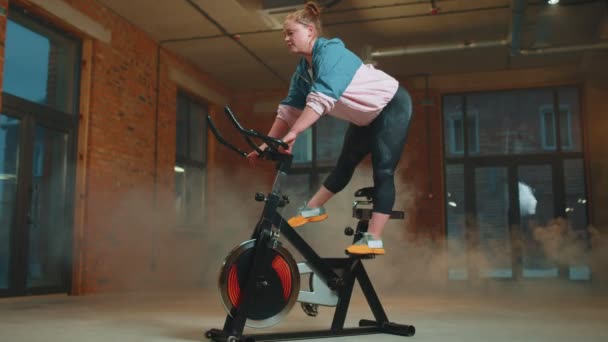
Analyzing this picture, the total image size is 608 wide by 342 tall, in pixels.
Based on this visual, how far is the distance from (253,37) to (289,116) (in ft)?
15.9

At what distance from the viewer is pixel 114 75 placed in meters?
6.59

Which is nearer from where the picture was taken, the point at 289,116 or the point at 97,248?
the point at 289,116

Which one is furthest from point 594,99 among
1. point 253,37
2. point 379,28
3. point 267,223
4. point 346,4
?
point 267,223

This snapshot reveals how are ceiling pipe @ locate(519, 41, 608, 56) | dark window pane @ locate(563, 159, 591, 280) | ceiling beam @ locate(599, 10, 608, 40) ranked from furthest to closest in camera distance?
dark window pane @ locate(563, 159, 591, 280)
ceiling pipe @ locate(519, 41, 608, 56)
ceiling beam @ locate(599, 10, 608, 40)

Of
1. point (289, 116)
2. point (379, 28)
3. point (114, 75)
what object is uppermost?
point (379, 28)

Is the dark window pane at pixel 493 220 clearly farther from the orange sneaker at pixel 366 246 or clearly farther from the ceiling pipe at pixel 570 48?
the orange sneaker at pixel 366 246

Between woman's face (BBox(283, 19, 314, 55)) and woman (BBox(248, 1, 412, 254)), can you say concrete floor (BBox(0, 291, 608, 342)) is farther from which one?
woman's face (BBox(283, 19, 314, 55))

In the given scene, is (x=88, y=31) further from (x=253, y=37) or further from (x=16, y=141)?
(x=253, y=37)

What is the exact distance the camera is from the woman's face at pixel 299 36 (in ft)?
8.00

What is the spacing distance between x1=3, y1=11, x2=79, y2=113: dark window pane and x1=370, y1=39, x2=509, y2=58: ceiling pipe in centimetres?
360

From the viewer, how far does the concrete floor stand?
2.72 m

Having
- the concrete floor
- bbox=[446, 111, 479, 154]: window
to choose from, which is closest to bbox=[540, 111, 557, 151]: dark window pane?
bbox=[446, 111, 479, 154]: window

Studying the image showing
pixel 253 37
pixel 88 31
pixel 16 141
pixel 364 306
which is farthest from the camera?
pixel 253 37

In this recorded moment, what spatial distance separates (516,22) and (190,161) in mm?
4940
